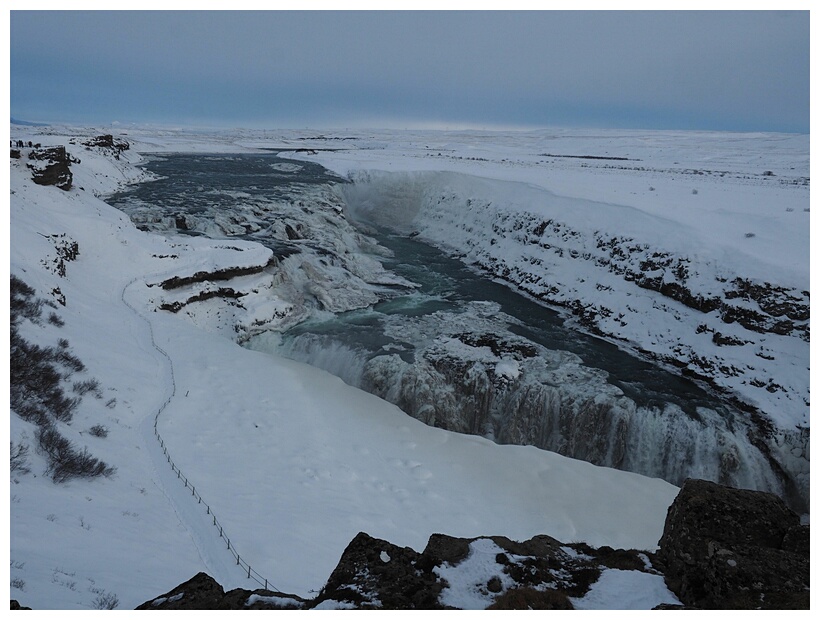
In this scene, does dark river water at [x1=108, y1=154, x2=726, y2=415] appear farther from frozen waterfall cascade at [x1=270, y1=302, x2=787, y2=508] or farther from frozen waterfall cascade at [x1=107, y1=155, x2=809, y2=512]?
frozen waterfall cascade at [x1=270, y1=302, x2=787, y2=508]

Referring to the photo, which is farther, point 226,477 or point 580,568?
point 226,477

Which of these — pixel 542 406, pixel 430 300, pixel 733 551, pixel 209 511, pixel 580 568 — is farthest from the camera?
pixel 430 300

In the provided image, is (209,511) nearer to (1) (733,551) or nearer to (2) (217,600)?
(2) (217,600)

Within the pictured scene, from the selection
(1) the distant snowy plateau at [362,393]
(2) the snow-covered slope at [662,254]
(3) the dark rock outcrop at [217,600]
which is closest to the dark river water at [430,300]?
(1) the distant snowy plateau at [362,393]

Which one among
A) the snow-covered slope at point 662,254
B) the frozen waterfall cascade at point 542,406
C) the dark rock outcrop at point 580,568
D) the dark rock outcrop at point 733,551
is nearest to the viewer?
the dark rock outcrop at point 733,551

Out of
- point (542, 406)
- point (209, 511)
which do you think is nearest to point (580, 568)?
point (209, 511)

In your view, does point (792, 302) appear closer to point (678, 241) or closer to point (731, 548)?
point (678, 241)

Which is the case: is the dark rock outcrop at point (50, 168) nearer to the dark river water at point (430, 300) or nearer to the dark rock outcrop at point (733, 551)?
the dark river water at point (430, 300)
